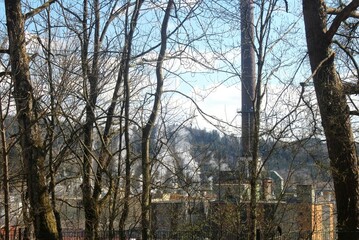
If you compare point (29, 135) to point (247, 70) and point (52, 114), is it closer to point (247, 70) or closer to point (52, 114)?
point (52, 114)

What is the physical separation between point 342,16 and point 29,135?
6.94 meters

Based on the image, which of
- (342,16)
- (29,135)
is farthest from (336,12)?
(29,135)

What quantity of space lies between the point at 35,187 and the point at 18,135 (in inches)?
41.0

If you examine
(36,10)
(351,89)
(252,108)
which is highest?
(36,10)

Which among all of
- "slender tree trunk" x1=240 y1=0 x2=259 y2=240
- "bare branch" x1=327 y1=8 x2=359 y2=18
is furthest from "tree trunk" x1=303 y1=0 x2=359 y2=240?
"slender tree trunk" x1=240 y1=0 x2=259 y2=240

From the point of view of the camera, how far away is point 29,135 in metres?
9.62

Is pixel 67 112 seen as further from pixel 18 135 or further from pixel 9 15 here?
pixel 9 15

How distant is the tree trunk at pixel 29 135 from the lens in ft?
31.1

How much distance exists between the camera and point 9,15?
9.80 m

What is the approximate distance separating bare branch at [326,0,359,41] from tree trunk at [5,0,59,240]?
6.59 meters

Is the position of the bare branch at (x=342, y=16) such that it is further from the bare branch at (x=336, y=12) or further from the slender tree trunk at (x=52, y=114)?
the slender tree trunk at (x=52, y=114)

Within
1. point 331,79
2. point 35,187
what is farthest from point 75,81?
point 331,79

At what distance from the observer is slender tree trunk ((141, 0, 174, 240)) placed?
10.5m

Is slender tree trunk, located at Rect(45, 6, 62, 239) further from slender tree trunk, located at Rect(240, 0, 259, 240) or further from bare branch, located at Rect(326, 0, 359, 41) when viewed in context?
bare branch, located at Rect(326, 0, 359, 41)
